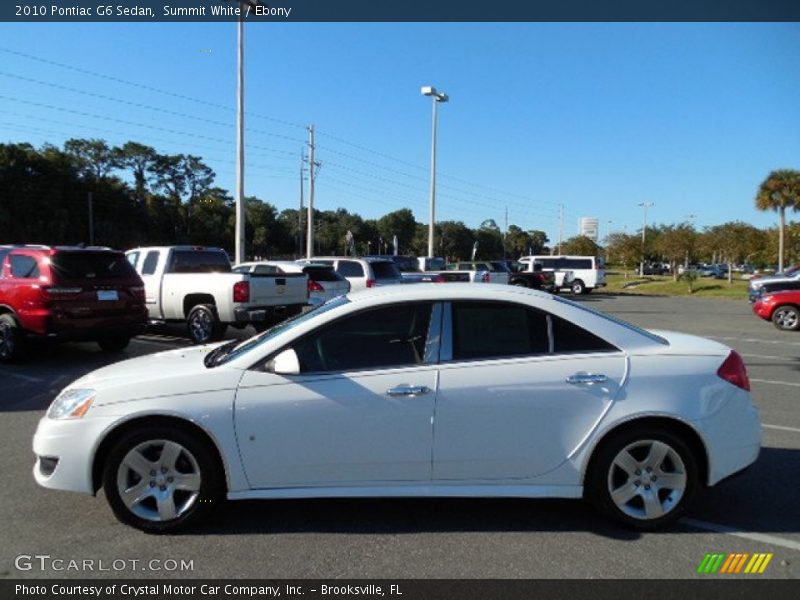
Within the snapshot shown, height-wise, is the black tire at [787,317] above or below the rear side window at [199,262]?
below

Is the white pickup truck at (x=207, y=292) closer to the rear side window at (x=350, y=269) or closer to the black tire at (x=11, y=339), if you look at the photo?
the black tire at (x=11, y=339)

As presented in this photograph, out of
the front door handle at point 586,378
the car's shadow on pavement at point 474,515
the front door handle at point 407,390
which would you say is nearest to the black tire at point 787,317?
the car's shadow on pavement at point 474,515

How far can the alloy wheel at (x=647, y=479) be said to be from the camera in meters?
3.77

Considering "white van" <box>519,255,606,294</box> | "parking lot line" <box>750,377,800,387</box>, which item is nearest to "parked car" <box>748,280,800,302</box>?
Result: "parking lot line" <box>750,377,800,387</box>

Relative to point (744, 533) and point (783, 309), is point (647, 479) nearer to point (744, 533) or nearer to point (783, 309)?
point (744, 533)

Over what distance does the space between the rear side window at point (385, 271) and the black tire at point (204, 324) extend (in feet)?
21.0

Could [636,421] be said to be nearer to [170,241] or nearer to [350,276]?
[350,276]

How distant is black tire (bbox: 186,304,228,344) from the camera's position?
11727mm

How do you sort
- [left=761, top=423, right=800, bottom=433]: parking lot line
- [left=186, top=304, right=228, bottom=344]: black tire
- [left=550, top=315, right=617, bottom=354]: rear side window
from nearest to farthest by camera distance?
[left=550, top=315, right=617, bottom=354]: rear side window → [left=761, top=423, right=800, bottom=433]: parking lot line → [left=186, top=304, right=228, bottom=344]: black tire

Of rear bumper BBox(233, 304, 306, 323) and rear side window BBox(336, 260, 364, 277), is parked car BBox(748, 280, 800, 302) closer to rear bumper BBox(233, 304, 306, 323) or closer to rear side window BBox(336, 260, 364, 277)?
rear side window BBox(336, 260, 364, 277)

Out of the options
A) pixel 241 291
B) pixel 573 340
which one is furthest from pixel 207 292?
pixel 573 340

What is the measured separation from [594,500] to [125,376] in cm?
304

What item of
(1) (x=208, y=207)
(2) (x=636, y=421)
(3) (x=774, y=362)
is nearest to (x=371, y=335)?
(2) (x=636, y=421)

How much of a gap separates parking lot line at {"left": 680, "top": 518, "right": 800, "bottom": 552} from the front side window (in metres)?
2.07
